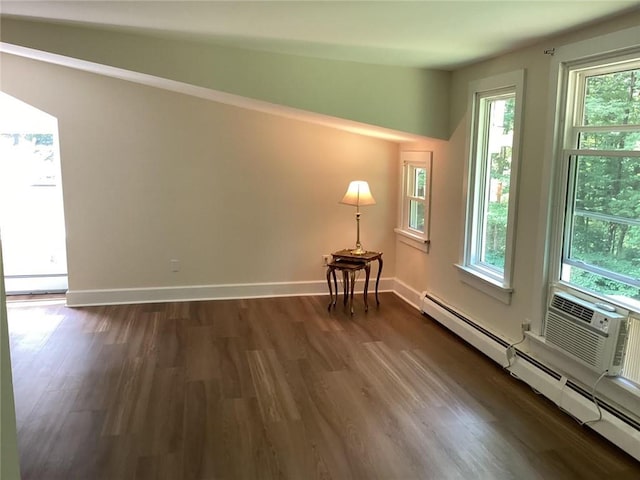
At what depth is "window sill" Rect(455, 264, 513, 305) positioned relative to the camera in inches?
151

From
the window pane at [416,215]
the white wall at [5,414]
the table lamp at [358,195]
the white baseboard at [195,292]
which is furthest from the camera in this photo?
the window pane at [416,215]

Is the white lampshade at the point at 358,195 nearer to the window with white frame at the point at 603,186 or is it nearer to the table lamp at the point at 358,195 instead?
the table lamp at the point at 358,195

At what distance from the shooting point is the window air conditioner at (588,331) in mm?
2840

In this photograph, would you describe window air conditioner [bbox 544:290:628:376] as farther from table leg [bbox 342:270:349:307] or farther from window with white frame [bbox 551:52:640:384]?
table leg [bbox 342:270:349:307]

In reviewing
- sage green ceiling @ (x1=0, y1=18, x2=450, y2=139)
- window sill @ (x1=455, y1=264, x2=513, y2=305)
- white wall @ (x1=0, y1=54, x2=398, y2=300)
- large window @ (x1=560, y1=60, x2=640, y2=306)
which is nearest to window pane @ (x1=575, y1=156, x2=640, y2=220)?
large window @ (x1=560, y1=60, x2=640, y2=306)

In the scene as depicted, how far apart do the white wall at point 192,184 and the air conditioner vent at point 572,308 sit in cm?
275

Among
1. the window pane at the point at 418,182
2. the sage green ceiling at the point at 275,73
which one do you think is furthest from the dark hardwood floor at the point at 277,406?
the sage green ceiling at the point at 275,73

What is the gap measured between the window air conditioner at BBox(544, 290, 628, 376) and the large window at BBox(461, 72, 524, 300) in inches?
22.7

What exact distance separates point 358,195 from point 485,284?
158cm

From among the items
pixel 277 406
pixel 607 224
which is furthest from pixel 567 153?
pixel 277 406

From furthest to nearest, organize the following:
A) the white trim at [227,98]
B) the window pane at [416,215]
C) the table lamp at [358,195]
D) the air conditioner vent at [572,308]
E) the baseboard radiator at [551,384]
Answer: the window pane at [416,215], the table lamp at [358,195], the white trim at [227,98], the air conditioner vent at [572,308], the baseboard radiator at [551,384]

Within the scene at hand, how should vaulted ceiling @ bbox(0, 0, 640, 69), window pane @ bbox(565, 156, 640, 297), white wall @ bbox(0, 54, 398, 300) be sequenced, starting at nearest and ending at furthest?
vaulted ceiling @ bbox(0, 0, 640, 69), window pane @ bbox(565, 156, 640, 297), white wall @ bbox(0, 54, 398, 300)

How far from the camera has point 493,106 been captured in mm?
4117

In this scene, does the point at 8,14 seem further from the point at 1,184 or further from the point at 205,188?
the point at 1,184
